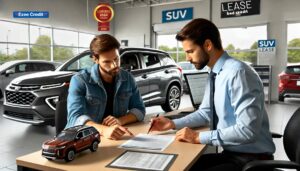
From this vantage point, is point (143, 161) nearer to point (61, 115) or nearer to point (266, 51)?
point (61, 115)

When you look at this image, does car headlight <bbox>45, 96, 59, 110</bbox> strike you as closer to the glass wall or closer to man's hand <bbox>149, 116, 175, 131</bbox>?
man's hand <bbox>149, 116, 175, 131</bbox>

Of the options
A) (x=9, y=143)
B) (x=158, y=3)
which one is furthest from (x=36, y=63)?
(x=158, y=3)

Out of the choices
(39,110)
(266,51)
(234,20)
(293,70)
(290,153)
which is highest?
(234,20)

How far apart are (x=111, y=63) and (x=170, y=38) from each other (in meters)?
11.0

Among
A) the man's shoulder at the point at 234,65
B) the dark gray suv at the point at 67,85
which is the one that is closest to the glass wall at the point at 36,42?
the dark gray suv at the point at 67,85

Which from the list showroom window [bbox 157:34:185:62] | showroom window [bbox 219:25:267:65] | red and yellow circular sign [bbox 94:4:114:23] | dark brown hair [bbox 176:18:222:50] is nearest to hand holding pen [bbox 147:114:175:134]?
dark brown hair [bbox 176:18:222:50]

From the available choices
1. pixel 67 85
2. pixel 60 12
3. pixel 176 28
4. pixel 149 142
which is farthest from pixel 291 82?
pixel 60 12

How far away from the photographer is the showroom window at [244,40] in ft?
34.3

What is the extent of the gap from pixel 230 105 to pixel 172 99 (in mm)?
5143

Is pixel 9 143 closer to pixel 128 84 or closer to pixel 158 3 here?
pixel 128 84

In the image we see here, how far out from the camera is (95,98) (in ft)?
6.69

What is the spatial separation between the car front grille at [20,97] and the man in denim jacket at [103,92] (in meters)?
2.51

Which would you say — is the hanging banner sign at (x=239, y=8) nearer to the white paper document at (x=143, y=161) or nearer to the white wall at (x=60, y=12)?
the white wall at (x=60, y=12)

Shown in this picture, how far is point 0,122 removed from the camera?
5465 mm
